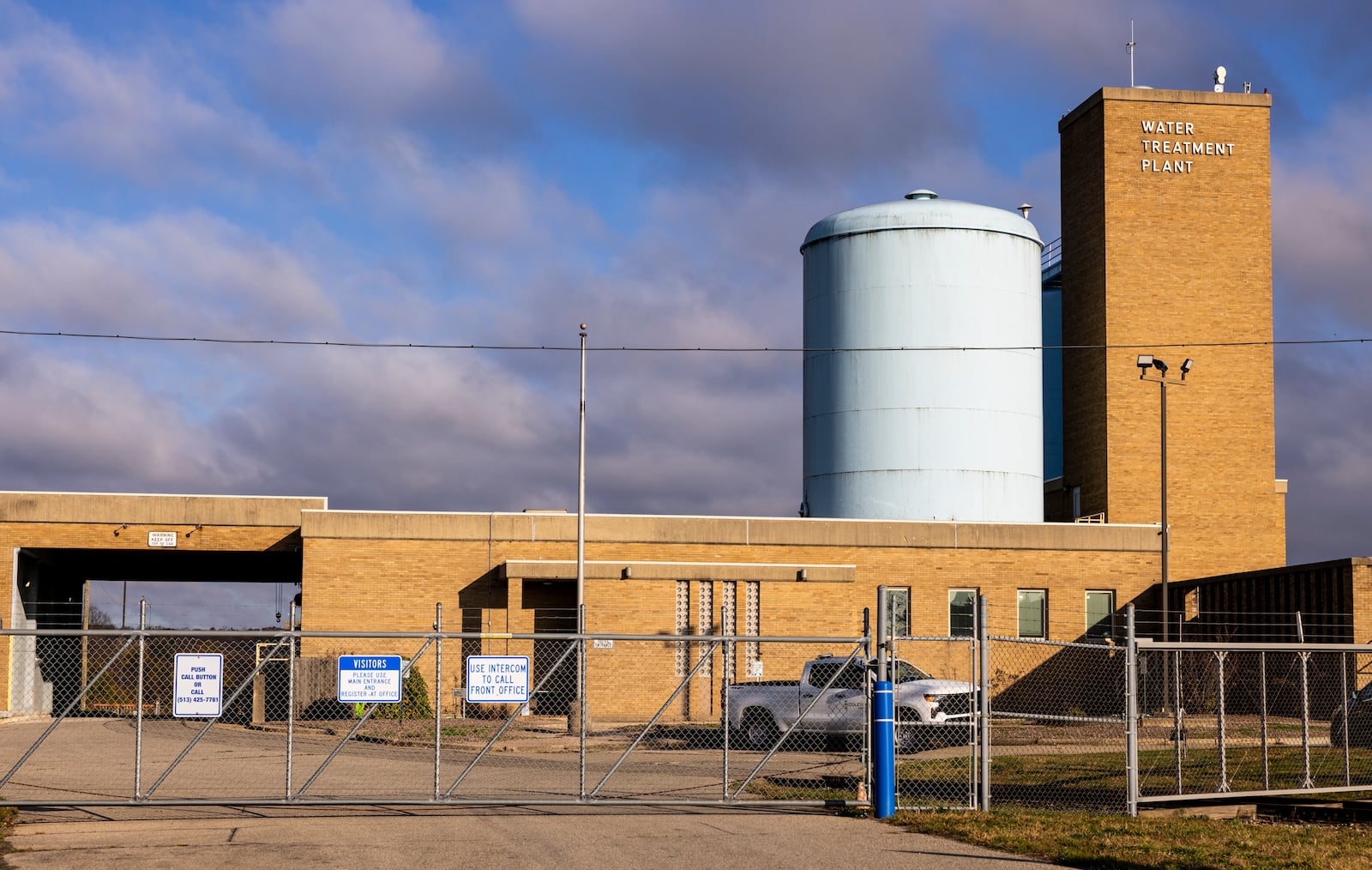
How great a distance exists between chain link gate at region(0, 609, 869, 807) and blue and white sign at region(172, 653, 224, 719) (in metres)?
0.28

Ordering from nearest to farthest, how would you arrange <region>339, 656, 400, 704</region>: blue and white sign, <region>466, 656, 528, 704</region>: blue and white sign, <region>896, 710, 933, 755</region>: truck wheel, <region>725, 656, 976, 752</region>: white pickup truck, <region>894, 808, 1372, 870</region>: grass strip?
<region>894, 808, 1372, 870</region>: grass strip, <region>339, 656, 400, 704</region>: blue and white sign, <region>466, 656, 528, 704</region>: blue and white sign, <region>896, 710, 933, 755</region>: truck wheel, <region>725, 656, 976, 752</region>: white pickup truck

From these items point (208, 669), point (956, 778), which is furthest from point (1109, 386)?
point (208, 669)

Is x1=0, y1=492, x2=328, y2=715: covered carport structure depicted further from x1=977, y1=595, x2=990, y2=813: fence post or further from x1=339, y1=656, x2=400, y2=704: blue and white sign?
x1=977, y1=595, x2=990, y2=813: fence post

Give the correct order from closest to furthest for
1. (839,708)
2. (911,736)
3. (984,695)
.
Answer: (984,695)
(911,736)
(839,708)

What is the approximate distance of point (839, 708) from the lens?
25891 millimetres

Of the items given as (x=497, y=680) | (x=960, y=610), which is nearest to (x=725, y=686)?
(x=497, y=680)

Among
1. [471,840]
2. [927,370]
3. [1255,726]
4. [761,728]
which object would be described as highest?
[927,370]

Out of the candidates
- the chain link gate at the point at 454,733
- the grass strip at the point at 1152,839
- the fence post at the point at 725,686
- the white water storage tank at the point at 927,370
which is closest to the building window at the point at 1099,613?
the white water storage tank at the point at 927,370

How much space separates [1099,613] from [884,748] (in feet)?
95.9

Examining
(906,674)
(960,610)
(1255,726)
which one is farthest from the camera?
(960,610)

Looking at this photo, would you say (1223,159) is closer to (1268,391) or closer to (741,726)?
(1268,391)

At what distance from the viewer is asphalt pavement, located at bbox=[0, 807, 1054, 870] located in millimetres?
13070

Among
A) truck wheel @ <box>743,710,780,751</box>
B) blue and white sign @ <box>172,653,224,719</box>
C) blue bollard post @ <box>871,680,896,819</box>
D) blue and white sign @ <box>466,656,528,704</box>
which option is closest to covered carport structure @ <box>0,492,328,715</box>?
truck wheel @ <box>743,710,780,751</box>

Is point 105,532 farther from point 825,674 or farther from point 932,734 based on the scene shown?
point 932,734
